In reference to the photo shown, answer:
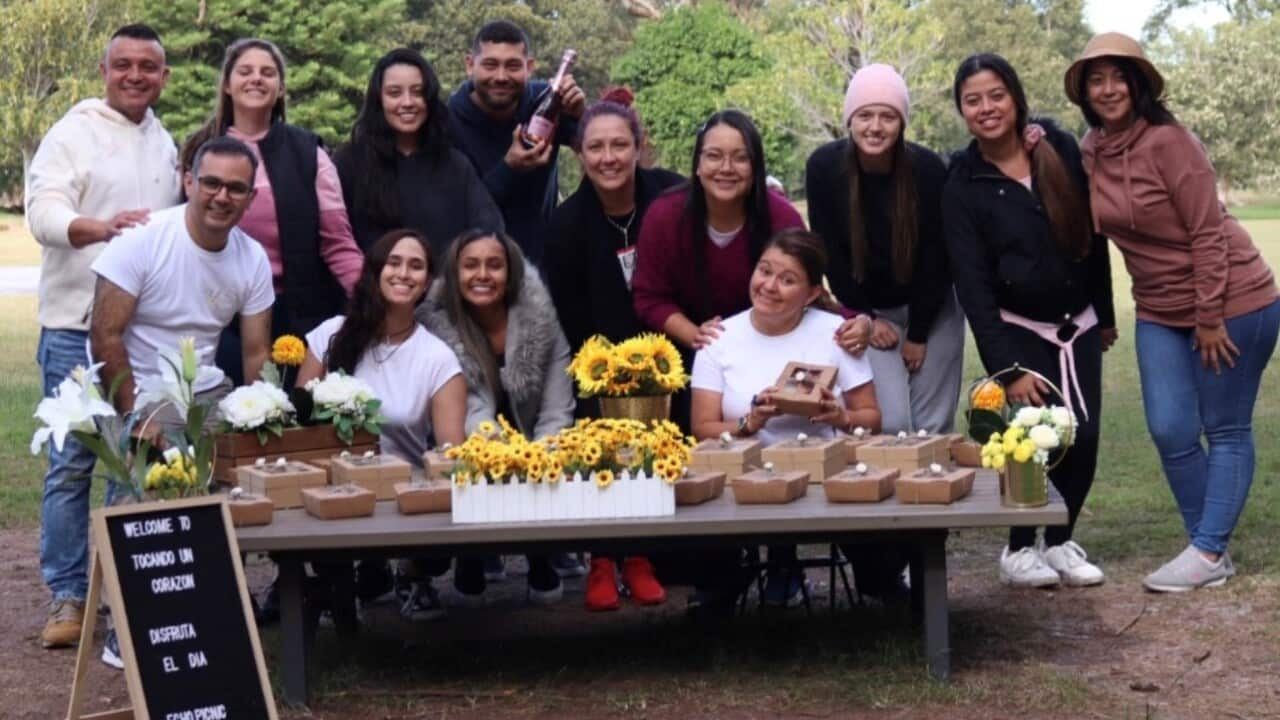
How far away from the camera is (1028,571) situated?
24.6 feet

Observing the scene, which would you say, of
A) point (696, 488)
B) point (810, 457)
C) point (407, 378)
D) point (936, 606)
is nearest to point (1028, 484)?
point (936, 606)

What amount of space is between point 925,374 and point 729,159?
3.92 ft

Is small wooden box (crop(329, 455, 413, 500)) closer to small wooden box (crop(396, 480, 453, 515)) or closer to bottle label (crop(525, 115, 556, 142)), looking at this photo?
small wooden box (crop(396, 480, 453, 515))

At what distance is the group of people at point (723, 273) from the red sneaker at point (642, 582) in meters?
0.01

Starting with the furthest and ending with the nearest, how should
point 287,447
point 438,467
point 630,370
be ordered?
point 630,370 → point 287,447 → point 438,467

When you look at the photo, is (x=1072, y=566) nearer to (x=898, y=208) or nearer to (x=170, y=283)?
(x=898, y=208)

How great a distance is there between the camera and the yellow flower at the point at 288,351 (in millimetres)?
6961

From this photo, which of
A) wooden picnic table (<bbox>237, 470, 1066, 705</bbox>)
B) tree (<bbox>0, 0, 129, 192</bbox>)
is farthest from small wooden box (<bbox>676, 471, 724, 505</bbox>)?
tree (<bbox>0, 0, 129, 192</bbox>)

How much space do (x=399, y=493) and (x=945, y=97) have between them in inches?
2302

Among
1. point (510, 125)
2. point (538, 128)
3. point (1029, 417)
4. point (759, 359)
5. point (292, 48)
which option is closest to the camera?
point (1029, 417)

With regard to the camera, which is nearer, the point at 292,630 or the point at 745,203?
the point at 292,630

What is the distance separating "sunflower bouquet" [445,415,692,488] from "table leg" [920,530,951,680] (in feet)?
2.63

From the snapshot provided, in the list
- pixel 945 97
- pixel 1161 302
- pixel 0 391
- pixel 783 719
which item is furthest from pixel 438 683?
pixel 945 97

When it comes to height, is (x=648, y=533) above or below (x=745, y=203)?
below
